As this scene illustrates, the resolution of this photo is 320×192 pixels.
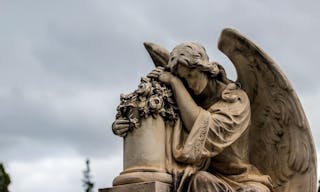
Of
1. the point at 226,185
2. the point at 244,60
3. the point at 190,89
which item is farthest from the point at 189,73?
the point at 226,185

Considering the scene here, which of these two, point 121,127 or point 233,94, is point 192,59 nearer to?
point 233,94

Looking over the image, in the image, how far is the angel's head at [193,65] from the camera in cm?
846

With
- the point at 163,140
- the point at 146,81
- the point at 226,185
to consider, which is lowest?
→ the point at 226,185

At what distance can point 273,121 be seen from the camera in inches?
351

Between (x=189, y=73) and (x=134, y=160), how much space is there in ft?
3.93

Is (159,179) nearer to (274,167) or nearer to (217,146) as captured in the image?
(217,146)

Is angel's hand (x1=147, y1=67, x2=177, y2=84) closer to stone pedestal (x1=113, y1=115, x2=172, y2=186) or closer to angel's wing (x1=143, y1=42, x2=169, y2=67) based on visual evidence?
stone pedestal (x1=113, y1=115, x2=172, y2=186)

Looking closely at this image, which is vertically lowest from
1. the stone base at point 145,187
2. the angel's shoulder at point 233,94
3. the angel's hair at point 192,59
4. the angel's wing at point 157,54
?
the stone base at point 145,187

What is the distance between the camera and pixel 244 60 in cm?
890

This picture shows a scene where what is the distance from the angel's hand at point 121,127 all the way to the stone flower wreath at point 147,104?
5cm

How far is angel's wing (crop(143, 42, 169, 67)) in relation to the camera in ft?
30.7

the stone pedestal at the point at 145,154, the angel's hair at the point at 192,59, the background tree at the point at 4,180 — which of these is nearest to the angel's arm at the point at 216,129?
the stone pedestal at the point at 145,154

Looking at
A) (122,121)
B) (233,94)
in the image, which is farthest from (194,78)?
(122,121)

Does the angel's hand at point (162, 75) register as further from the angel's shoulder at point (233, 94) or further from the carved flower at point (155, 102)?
the angel's shoulder at point (233, 94)
